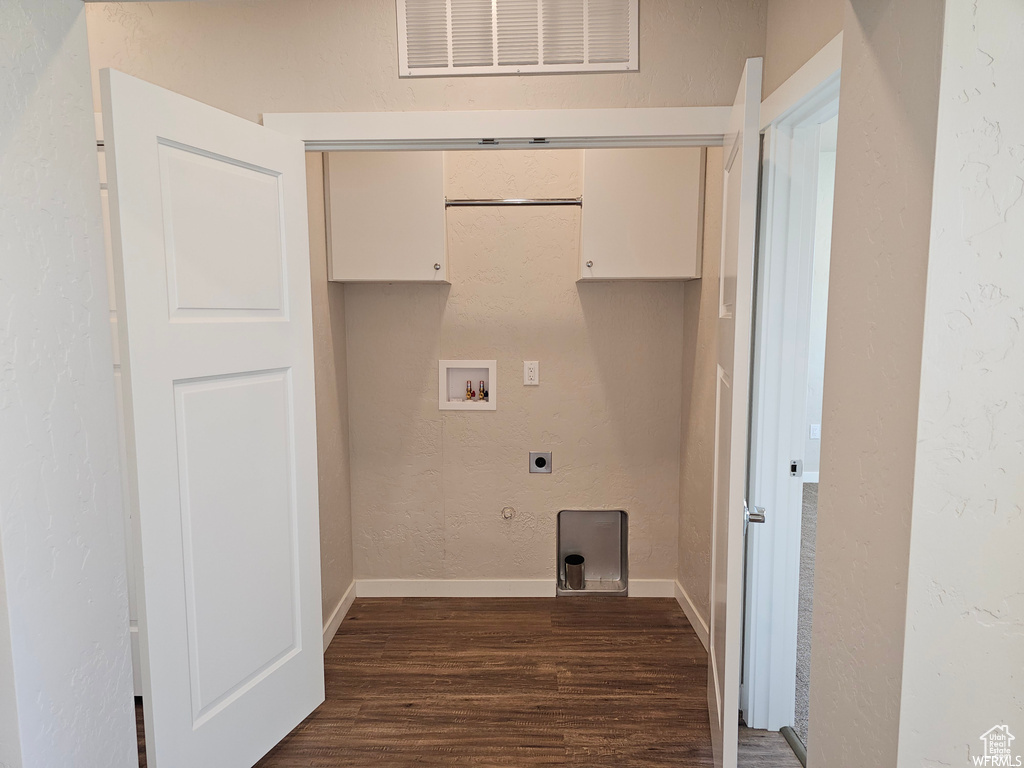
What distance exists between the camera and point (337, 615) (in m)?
2.97

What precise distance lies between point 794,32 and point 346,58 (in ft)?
4.49

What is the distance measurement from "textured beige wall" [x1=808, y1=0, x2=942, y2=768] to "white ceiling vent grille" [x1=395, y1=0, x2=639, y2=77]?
1.13 metres

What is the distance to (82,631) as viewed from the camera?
4.09 feet

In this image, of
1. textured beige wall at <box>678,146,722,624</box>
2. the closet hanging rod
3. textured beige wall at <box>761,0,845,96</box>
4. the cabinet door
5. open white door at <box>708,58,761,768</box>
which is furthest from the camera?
the closet hanging rod

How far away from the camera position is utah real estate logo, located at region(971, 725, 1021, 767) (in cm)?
87

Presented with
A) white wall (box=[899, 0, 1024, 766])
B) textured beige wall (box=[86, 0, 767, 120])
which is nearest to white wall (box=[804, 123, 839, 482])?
textured beige wall (box=[86, 0, 767, 120])

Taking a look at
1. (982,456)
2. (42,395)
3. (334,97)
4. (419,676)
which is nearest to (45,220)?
(42,395)

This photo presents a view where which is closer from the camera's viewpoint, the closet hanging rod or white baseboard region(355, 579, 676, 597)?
the closet hanging rod

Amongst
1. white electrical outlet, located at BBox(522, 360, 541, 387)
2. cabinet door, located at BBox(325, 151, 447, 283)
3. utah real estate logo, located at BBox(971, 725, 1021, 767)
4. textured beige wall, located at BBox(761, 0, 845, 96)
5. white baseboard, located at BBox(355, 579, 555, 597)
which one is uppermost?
textured beige wall, located at BBox(761, 0, 845, 96)

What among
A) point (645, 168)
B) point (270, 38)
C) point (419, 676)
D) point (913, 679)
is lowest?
point (419, 676)

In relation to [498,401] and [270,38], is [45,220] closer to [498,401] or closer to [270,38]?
[270,38]

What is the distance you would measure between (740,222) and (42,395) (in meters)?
1.47

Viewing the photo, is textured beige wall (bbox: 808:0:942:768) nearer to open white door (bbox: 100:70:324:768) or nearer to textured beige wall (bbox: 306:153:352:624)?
open white door (bbox: 100:70:324:768)

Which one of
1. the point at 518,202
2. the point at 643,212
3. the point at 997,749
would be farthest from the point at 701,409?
the point at 997,749
